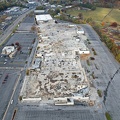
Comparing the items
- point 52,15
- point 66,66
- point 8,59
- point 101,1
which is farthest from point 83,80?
point 101,1

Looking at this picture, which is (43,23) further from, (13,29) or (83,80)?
(83,80)

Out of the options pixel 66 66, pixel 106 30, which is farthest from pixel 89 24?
pixel 66 66

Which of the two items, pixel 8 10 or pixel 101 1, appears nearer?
pixel 8 10

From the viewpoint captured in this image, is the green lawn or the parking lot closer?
the parking lot

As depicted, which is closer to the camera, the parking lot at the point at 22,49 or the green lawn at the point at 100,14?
the parking lot at the point at 22,49

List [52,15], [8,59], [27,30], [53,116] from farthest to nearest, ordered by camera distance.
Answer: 1. [52,15]
2. [27,30]
3. [8,59]
4. [53,116]

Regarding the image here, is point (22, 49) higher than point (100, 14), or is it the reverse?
point (22, 49)

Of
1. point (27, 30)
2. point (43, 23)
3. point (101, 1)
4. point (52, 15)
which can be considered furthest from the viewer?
point (101, 1)

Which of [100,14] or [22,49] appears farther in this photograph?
[100,14]

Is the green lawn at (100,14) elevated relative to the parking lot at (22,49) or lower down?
lower down

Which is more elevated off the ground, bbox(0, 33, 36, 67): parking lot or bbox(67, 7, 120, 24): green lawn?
bbox(0, 33, 36, 67): parking lot
